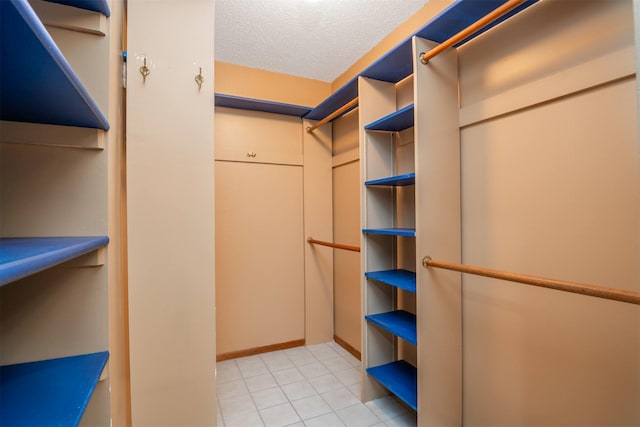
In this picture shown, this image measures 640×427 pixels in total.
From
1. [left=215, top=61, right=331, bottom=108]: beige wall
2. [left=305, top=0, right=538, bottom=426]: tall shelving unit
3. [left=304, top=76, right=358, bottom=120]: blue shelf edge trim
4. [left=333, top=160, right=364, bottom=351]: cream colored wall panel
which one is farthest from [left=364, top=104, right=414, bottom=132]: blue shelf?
[left=215, top=61, right=331, bottom=108]: beige wall

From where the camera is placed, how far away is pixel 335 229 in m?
3.22

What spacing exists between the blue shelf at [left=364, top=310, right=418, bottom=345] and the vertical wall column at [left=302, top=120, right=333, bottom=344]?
1.07m

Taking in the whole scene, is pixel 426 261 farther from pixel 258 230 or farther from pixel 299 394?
pixel 258 230

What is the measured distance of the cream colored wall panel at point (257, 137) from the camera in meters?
2.87

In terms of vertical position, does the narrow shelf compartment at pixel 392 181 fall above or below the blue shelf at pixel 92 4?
below

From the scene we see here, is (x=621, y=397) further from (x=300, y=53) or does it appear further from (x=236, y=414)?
(x=300, y=53)

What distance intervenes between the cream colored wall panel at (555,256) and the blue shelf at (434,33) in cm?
56

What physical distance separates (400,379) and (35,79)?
7.62 ft

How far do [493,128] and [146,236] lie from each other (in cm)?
197

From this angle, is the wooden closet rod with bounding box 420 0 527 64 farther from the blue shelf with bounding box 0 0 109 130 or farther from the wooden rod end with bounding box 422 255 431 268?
the blue shelf with bounding box 0 0 109 130

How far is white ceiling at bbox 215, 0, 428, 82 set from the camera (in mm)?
2080

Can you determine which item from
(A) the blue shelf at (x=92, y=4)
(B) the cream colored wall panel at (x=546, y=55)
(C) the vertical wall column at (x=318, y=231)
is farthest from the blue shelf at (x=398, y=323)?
(A) the blue shelf at (x=92, y=4)

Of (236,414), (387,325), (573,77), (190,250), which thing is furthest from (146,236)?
(573,77)

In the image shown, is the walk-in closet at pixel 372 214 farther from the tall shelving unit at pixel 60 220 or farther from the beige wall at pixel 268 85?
the beige wall at pixel 268 85
